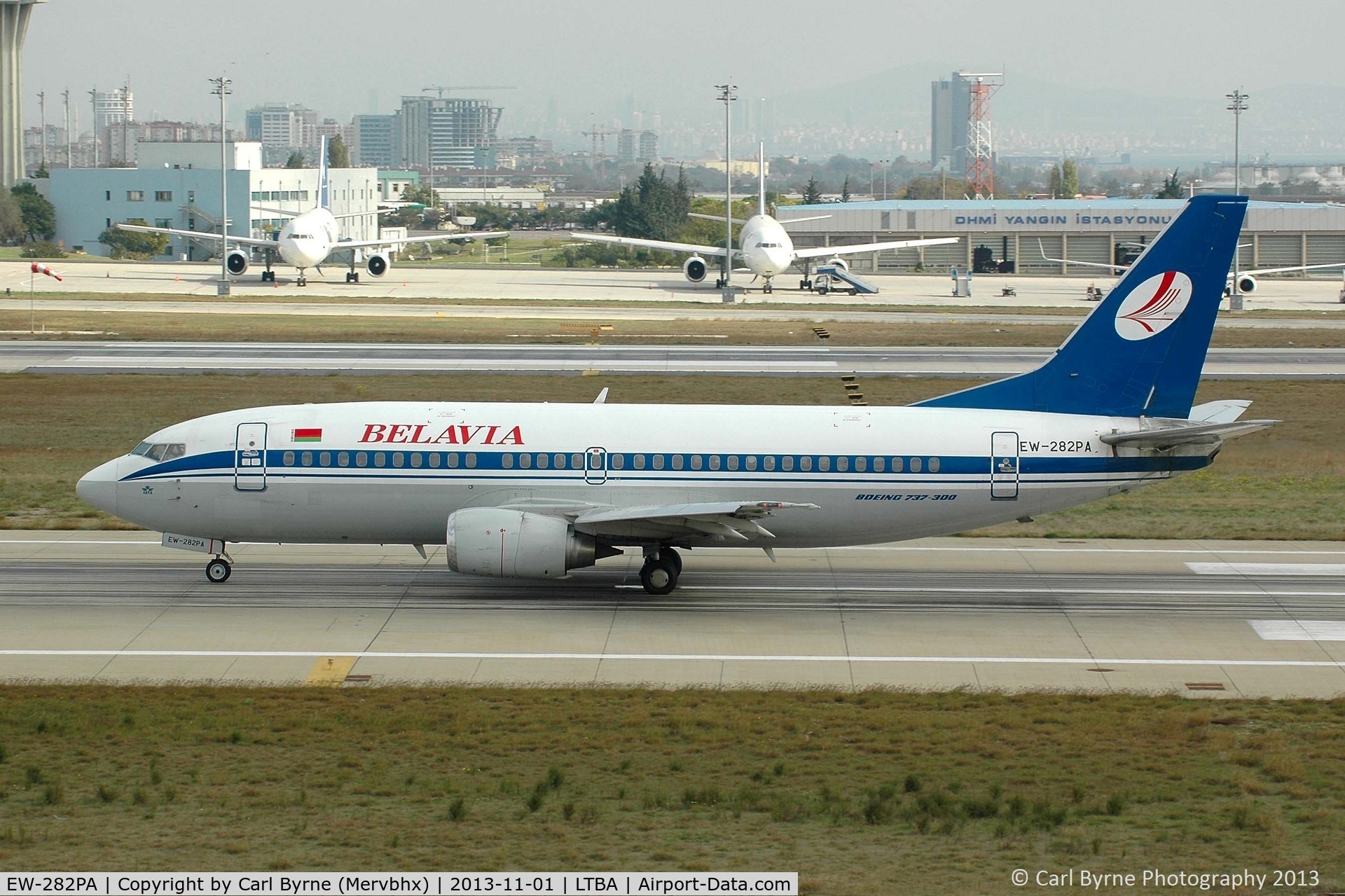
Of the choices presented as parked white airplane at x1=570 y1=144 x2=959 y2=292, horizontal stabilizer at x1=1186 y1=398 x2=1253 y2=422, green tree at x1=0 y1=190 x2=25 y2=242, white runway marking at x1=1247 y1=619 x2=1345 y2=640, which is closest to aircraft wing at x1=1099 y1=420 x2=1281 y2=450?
horizontal stabilizer at x1=1186 y1=398 x2=1253 y2=422

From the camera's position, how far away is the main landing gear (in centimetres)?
2972

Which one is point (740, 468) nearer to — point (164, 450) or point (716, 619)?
point (716, 619)

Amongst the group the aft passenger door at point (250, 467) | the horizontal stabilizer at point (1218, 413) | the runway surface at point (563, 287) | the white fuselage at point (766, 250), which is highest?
the white fuselage at point (766, 250)

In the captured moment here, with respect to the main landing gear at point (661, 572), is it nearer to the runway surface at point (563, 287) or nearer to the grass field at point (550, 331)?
the grass field at point (550, 331)

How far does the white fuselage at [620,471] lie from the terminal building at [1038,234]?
108484 millimetres

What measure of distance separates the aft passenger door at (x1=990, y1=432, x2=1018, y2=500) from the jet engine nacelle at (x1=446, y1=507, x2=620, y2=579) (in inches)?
333

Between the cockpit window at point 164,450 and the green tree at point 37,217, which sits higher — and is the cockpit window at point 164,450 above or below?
below

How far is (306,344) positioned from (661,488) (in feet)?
145

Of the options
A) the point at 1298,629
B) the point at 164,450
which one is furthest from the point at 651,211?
the point at 1298,629

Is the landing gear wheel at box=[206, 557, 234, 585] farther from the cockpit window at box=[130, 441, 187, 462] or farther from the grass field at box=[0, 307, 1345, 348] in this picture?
the grass field at box=[0, 307, 1345, 348]

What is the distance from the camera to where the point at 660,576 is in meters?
29.7

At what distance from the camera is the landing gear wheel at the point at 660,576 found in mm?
29719

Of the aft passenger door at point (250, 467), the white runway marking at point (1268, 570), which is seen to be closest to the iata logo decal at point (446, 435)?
the aft passenger door at point (250, 467)

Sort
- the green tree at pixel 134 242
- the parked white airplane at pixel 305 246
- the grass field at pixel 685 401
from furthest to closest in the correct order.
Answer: the green tree at pixel 134 242, the parked white airplane at pixel 305 246, the grass field at pixel 685 401
